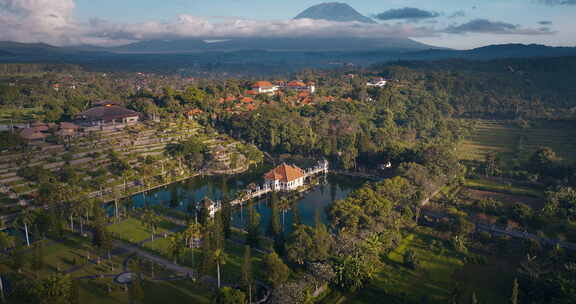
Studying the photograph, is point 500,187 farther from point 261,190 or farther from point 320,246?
point 320,246

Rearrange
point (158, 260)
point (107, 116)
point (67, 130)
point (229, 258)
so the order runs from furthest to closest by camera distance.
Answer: point (107, 116), point (67, 130), point (229, 258), point (158, 260)

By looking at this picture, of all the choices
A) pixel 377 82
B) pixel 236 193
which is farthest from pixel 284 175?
pixel 377 82

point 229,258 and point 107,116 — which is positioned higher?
point 107,116

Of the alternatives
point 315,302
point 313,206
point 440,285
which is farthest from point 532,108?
point 315,302

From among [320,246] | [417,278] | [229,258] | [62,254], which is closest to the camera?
[320,246]

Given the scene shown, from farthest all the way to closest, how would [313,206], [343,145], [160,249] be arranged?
1. [343,145]
2. [313,206]
3. [160,249]

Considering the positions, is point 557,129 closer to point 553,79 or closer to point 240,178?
point 553,79

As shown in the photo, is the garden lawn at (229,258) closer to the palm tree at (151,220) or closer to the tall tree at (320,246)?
the palm tree at (151,220)
